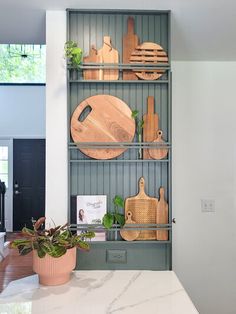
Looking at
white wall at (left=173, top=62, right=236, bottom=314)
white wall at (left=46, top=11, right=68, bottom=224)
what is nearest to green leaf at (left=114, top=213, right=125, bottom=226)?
white wall at (left=46, top=11, right=68, bottom=224)

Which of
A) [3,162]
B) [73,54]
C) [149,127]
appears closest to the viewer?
[73,54]

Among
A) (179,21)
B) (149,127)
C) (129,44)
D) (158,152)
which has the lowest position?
(158,152)

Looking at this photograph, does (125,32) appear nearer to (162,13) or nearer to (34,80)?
(162,13)

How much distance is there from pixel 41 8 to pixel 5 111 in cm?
504

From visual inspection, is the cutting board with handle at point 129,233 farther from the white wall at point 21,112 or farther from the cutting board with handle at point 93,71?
the white wall at point 21,112

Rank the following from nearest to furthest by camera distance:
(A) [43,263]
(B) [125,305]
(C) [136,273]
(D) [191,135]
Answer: (B) [125,305] → (A) [43,263] → (C) [136,273] → (D) [191,135]

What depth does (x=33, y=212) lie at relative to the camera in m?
6.32

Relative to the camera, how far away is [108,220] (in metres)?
1.74

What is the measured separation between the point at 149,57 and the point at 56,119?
2.19 feet

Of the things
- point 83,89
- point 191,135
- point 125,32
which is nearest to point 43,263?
point 83,89

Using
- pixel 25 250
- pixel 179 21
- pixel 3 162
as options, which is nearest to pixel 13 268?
pixel 3 162

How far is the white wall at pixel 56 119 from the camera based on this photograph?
5.90 feet

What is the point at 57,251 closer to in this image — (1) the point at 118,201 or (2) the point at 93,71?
(1) the point at 118,201

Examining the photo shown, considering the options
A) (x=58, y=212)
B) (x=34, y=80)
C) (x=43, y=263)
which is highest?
(x=34, y=80)
